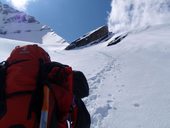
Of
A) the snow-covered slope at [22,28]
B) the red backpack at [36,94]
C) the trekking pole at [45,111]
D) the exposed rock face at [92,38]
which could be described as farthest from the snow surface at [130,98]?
the snow-covered slope at [22,28]

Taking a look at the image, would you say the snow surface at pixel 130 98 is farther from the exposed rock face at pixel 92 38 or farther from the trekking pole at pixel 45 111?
the exposed rock face at pixel 92 38

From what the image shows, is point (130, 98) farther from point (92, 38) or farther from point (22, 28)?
point (22, 28)

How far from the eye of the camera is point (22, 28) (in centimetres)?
18025

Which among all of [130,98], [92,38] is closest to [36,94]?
[130,98]

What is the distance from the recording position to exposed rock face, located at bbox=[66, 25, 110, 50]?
33.7m

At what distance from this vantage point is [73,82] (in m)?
3.00

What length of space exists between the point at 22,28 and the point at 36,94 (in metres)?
182

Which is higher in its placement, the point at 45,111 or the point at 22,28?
the point at 22,28

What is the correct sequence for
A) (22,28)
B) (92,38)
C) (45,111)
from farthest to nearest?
1. (22,28)
2. (92,38)
3. (45,111)

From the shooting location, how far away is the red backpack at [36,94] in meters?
2.39

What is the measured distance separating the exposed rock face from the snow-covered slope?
114096mm

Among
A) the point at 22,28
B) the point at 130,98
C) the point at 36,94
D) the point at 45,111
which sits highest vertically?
the point at 22,28

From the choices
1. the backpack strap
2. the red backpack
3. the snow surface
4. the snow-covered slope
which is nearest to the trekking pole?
the red backpack

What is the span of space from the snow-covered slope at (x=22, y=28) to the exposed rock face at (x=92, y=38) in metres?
114
